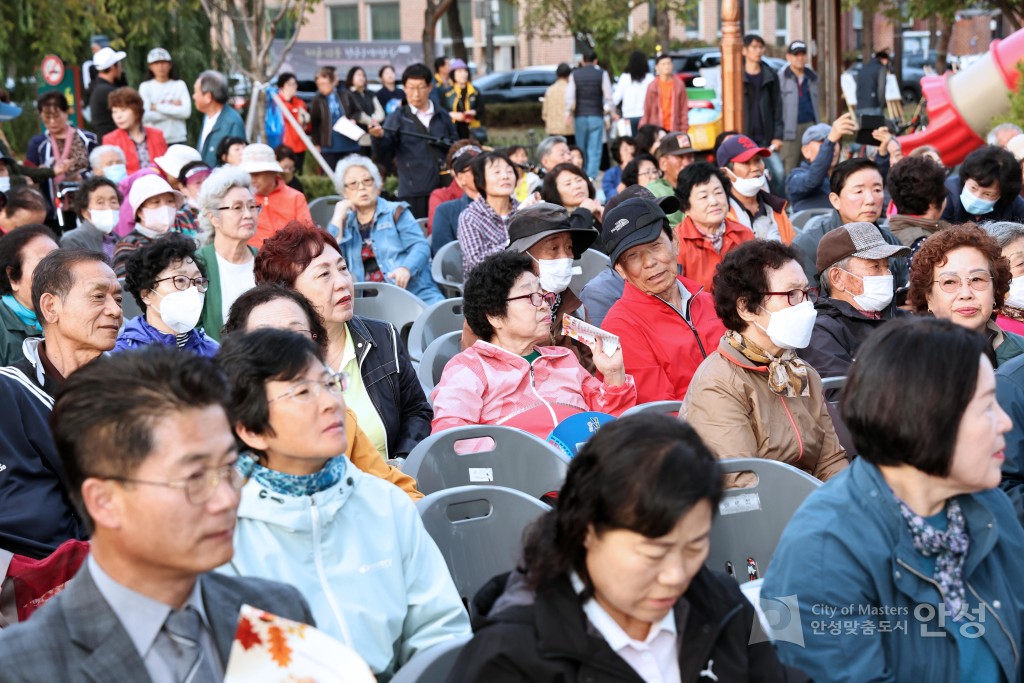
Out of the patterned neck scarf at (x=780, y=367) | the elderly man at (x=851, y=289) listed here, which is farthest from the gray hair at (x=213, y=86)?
the patterned neck scarf at (x=780, y=367)

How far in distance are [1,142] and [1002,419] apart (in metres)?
10.8

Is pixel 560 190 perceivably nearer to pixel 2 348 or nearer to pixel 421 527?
pixel 2 348

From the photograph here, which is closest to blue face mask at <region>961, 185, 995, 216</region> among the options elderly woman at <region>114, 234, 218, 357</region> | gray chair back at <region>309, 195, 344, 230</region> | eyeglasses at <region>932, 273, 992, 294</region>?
eyeglasses at <region>932, 273, 992, 294</region>

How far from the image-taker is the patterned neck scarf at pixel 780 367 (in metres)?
4.10

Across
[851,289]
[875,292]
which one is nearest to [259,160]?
[851,289]

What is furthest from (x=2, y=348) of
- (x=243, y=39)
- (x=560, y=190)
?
(x=243, y=39)

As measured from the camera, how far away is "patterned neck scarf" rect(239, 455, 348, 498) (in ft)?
9.36

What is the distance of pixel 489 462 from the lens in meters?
3.95

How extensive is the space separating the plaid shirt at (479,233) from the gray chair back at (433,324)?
1.29m

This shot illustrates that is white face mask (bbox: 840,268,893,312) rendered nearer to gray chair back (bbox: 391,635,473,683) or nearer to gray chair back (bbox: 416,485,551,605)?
gray chair back (bbox: 416,485,551,605)

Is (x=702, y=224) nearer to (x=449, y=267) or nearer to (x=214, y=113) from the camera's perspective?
(x=449, y=267)

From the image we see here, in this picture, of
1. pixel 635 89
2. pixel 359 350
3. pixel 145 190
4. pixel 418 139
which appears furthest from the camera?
pixel 635 89

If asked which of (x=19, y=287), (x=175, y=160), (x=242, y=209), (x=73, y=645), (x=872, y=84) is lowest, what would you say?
(x=73, y=645)

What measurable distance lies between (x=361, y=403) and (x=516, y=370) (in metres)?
0.64
